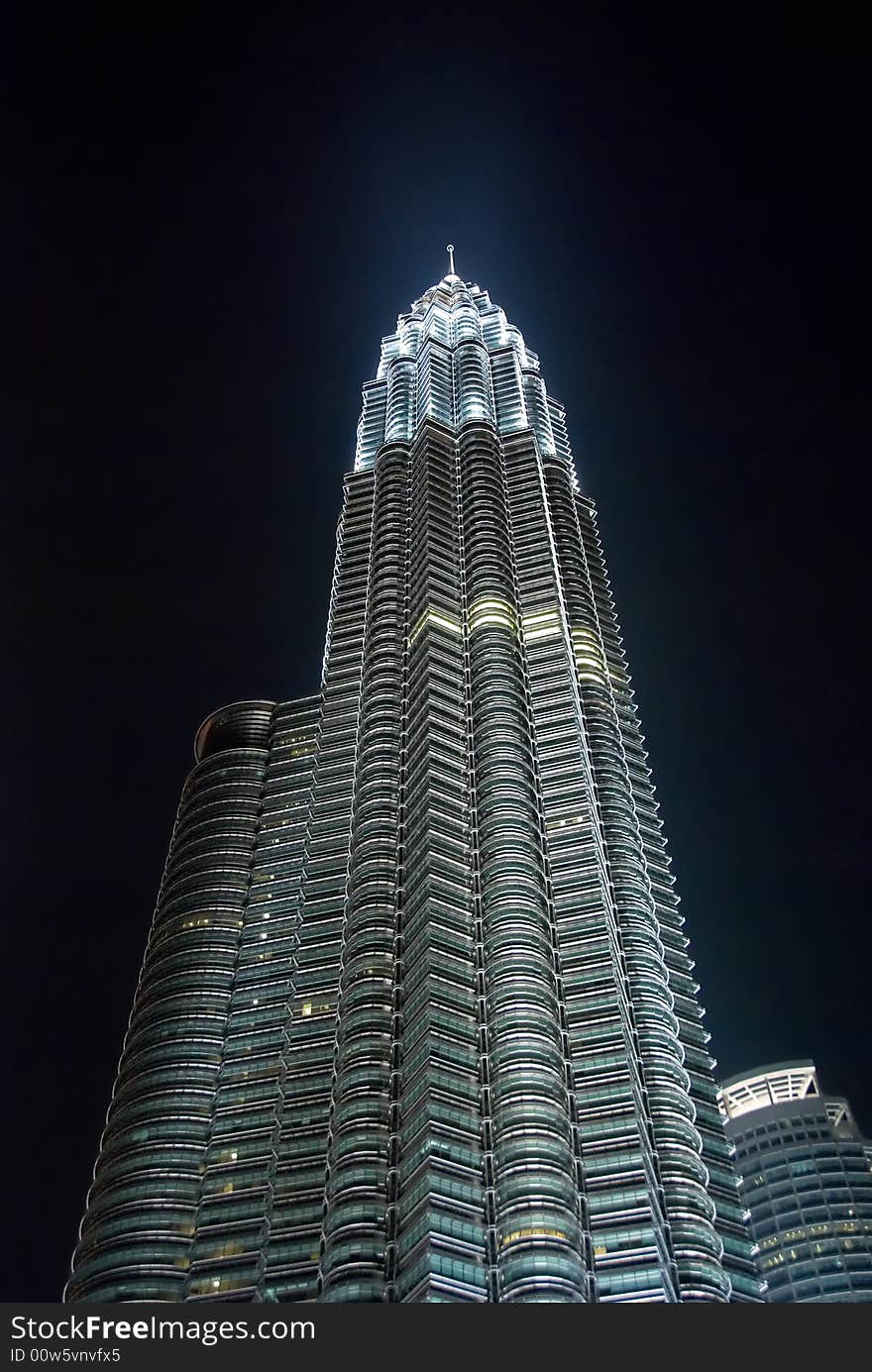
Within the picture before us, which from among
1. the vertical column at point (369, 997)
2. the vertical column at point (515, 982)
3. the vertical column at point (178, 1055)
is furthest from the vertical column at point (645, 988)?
the vertical column at point (178, 1055)

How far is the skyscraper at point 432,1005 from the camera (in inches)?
4668

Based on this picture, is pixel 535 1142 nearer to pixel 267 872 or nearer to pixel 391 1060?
pixel 391 1060

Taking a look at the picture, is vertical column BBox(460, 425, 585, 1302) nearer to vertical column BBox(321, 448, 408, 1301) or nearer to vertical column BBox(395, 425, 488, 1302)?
vertical column BBox(395, 425, 488, 1302)

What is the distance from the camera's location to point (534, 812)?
162000mm

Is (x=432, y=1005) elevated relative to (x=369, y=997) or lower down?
lower down

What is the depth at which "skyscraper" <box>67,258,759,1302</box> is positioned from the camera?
119 m

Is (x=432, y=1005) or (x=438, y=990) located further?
(x=438, y=990)

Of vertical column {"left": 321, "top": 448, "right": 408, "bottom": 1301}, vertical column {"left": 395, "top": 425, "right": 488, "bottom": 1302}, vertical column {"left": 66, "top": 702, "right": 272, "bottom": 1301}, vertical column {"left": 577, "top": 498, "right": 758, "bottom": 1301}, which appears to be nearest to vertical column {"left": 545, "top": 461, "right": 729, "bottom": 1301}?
vertical column {"left": 577, "top": 498, "right": 758, "bottom": 1301}

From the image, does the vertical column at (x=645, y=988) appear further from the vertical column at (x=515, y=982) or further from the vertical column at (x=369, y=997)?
the vertical column at (x=369, y=997)

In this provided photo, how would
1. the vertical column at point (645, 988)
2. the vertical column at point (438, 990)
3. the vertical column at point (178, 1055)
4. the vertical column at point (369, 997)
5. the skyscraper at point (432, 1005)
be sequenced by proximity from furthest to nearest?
1. the vertical column at point (178, 1055)
2. the vertical column at point (645, 988)
3. the skyscraper at point (432, 1005)
4. the vertical column at point (369, 997)
5. the vertical column at point (438, 990)

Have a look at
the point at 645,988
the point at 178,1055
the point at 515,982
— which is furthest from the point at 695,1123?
the point at 178,1055

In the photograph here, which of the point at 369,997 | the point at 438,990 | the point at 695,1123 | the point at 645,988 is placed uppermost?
the point at 645,988

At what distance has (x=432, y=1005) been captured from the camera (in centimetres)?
13300

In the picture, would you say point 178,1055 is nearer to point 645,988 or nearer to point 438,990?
point 438,990
